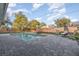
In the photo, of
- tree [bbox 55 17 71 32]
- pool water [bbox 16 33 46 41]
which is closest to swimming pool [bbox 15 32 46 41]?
pool water [bbox 16 33 46 41]

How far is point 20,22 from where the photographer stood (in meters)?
1.14

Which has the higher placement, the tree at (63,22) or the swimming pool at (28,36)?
the tree at (63,22)

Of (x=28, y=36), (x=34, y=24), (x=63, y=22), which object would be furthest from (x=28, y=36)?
(x=63, y=22)

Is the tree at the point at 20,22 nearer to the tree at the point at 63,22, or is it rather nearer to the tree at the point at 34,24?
the tree at the point at 34,24

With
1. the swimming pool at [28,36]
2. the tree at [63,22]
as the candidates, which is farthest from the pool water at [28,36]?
the tree at [63,22]

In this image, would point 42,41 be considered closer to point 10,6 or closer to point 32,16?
point 32,16

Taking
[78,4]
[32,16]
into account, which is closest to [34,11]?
[32,16]

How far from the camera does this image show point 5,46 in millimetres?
→ 1129

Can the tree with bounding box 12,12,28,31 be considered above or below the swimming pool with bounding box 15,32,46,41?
above

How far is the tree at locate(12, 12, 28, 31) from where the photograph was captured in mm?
1135

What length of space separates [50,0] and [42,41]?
0.36 meters

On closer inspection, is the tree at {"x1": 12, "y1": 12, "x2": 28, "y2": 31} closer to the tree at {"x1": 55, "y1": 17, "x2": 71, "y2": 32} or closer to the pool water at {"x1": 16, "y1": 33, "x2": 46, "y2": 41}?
the pool water at {"x1": 16, "y1": 33, "x2": 46, "y2": 41}

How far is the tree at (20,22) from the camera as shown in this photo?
1.13 m

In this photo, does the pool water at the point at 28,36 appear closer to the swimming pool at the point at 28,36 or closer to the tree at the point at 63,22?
the swimming pool at the point at 28,36
